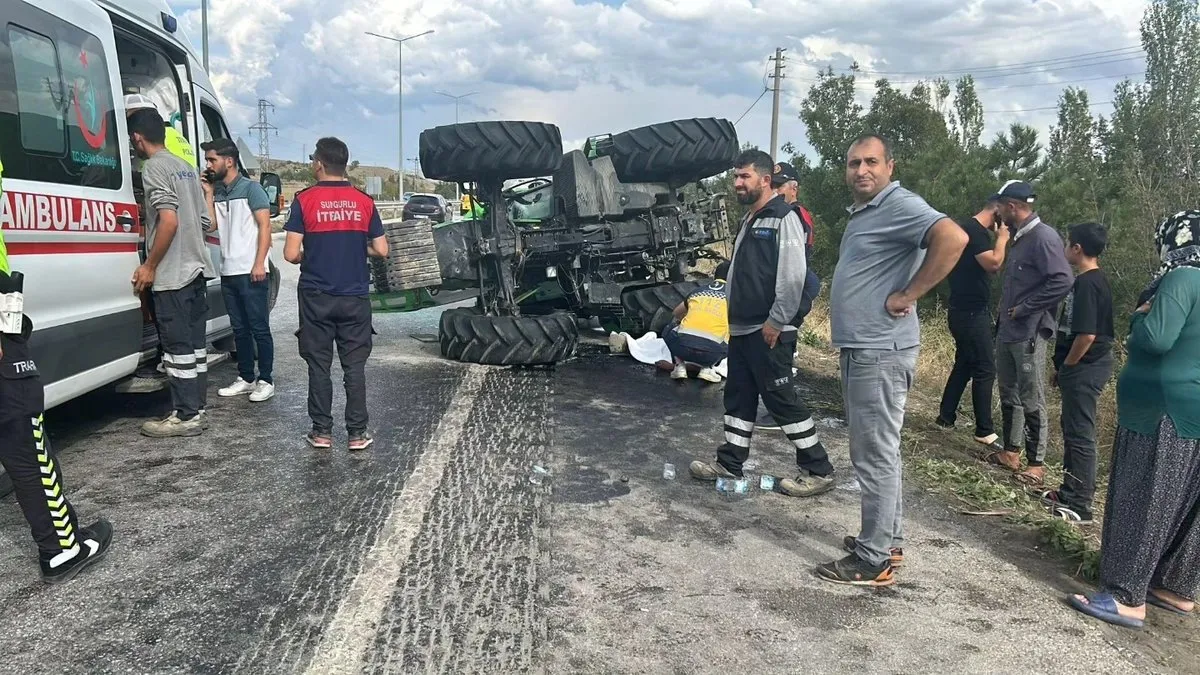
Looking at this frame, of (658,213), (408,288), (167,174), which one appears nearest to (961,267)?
(658,213)

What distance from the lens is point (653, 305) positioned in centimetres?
813

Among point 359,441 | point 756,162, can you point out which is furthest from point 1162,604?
point 359,441

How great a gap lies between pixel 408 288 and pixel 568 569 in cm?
426

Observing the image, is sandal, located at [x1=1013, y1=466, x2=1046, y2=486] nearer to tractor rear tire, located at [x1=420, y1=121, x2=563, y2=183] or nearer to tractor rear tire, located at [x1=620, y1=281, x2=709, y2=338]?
tractor rear tire, located at [x1=620, y1=281, x2=709, y2=338]

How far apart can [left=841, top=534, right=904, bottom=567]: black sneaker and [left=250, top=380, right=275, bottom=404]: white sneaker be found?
4.21 metres

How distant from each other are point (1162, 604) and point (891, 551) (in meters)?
1.05

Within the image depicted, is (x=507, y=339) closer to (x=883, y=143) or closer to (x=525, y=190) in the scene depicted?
(x=525, y=190)

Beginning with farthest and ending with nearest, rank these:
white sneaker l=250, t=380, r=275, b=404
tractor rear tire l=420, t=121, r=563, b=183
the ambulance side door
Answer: tractor rear tire l=420, t=121, r=563, b=183 < white sneaker l=250, t=380, r=275, b=404 < the ambulance side door

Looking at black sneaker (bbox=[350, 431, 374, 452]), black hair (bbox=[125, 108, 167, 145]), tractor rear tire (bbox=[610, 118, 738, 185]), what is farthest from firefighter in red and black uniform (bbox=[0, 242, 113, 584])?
tractor rear tire (bbox=[610, 118, 738, 185])

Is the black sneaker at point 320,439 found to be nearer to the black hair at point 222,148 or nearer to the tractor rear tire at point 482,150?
the black hair at point 222,148

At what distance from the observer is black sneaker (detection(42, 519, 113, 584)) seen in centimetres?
312

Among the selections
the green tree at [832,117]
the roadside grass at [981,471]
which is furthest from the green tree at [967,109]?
the roadside grass at [981,471]

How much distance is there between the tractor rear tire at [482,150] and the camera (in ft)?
23.4

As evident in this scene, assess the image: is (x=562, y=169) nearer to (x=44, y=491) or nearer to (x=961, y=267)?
(x=961, y=267)
